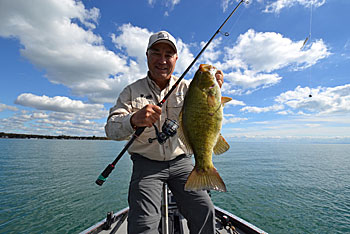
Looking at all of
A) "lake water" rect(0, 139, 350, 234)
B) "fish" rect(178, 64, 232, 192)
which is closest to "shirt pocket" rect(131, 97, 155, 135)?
"fish" rect(178, 64, 232, 192)

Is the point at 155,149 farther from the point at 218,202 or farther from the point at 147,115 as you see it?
the point at 218,202

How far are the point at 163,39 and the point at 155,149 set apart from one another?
2.18 m

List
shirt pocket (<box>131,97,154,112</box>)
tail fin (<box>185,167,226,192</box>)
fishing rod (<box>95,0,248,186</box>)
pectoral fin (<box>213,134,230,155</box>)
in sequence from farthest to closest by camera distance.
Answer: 1. shirt pocket (<box>131,97,154,112</box>)
2. fishing rod (<box>95,0,248,186</box>)
3. pectoral fin (<box>213,134,230,155</box>)
4. tail fin (<box>185,167,226,192</box>)

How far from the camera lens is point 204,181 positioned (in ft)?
7.93

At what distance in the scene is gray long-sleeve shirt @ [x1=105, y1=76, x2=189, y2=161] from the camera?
9.77 feet

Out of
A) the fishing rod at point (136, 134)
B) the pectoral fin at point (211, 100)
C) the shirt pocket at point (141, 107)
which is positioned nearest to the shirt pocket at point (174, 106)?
the fishing rod at point (136, 134)

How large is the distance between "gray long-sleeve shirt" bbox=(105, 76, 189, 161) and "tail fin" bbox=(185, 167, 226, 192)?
1.01 metres

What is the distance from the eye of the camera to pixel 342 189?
1623cm

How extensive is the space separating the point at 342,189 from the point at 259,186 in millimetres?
7353

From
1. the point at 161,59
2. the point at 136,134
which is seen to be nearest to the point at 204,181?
the point at 136,134

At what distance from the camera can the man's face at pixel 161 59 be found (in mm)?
3678

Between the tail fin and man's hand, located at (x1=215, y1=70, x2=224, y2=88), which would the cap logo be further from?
the tail fin

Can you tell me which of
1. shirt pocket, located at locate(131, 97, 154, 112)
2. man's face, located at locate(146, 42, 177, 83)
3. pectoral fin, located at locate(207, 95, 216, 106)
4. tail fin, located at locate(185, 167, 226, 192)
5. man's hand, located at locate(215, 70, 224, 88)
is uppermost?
man's face, located at locate(146, 42, 177, 83)

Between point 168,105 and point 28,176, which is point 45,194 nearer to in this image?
point 28,176
